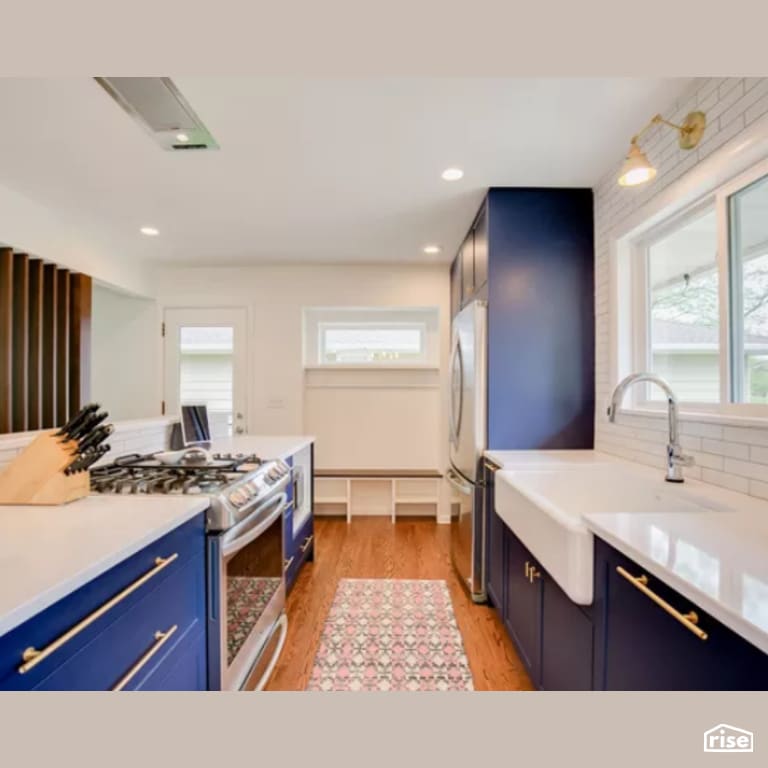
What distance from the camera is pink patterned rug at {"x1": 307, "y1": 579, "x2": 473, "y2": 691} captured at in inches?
63.0

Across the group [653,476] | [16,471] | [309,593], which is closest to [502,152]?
[653,476]

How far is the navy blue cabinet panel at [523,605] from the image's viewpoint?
144cm

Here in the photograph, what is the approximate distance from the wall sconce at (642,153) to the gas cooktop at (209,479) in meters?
1.86

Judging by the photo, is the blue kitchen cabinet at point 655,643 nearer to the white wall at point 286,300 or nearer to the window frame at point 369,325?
the white wall at point 286,300

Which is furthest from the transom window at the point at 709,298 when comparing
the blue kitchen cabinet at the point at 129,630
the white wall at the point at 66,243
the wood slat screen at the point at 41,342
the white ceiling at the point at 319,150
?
the wood slat screen at the point at 41,342

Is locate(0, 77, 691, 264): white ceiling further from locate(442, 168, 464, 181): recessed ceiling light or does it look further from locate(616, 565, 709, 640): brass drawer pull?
locate(616, 565, 709, 640): brass drawer pull

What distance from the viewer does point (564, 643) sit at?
4.00ft

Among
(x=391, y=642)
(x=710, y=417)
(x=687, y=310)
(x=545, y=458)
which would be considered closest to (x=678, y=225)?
(x=687, y=310)

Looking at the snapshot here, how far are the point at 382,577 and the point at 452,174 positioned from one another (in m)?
2.54

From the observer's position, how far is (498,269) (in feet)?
7.31

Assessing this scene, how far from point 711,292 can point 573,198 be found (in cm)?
100

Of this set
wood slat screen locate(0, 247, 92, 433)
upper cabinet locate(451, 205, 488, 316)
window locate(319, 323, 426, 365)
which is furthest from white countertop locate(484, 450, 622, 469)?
wood slat screen locate(0, 247, 92, 433)

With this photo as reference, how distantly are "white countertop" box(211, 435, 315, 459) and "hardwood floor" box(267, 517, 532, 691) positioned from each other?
0.88 metres
